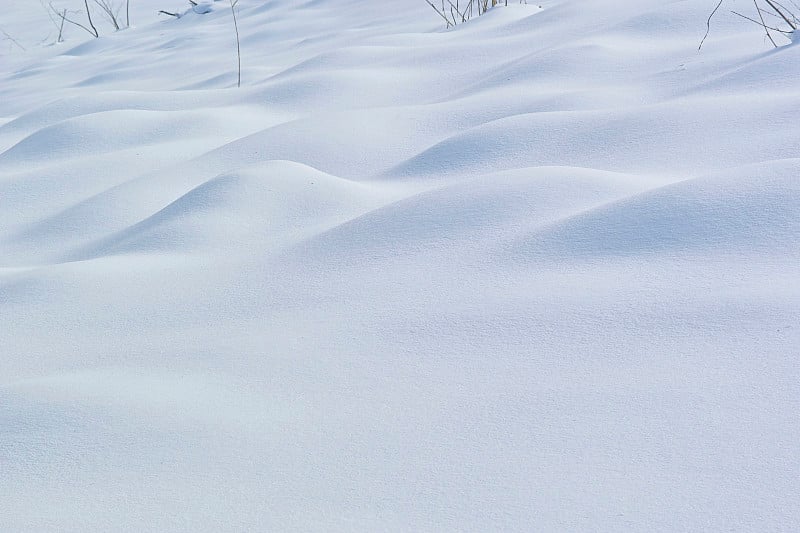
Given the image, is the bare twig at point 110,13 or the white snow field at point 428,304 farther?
the bare twig at point 110,13

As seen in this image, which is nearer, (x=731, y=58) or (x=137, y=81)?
(x=731, y=58)

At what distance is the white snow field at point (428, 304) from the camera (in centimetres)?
95

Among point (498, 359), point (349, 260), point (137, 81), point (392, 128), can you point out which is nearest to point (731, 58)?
point (392, 128)

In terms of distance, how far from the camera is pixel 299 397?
117 cm

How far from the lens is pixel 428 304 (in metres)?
1.38

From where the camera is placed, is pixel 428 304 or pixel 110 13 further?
pixel 110 13

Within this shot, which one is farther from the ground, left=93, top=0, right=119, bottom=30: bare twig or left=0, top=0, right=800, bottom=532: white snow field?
left=0, top=0, right=800, bottom=532: white snow field

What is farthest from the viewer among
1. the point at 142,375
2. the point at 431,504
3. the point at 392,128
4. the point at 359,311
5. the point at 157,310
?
the point at 392,128

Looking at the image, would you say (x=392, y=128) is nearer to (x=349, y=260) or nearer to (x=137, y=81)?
(x=349, y=260)

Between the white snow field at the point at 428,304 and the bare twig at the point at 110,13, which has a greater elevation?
the white snow field at the point at 428,304

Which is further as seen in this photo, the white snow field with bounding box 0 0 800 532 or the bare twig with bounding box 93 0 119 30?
the bare twig with bounding box 93 0 119 30

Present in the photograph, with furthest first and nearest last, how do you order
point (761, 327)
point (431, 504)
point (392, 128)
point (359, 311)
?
point (392, 128) < point (359, 311) < point (761, 327) < point (431, 504)

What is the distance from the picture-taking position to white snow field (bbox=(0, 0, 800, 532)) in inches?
37.5

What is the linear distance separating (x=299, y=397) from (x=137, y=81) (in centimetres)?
316
